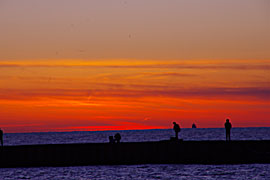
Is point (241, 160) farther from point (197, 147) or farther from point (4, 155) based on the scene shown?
point (4, 155)

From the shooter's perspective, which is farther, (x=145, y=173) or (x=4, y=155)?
(x=4, y=155)

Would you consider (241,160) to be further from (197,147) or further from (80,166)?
(80,166)

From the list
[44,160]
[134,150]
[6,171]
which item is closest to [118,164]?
[134,150]

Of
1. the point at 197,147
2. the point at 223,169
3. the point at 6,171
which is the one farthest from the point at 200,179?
the point at 6,171

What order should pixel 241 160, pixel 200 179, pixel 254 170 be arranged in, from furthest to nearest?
pixel 241 160, pixel 254 170, pixel 200 179

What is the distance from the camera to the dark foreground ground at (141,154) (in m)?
43.6

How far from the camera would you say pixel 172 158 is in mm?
43875

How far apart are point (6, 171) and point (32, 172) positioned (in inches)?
87.4

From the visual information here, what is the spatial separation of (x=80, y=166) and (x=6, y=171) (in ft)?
19.4

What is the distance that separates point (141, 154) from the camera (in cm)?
4466

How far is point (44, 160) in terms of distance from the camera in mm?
44281

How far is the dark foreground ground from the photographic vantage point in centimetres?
4362

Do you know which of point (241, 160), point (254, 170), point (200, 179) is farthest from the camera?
point (241, 160)

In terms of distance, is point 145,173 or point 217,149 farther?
point 217,149
